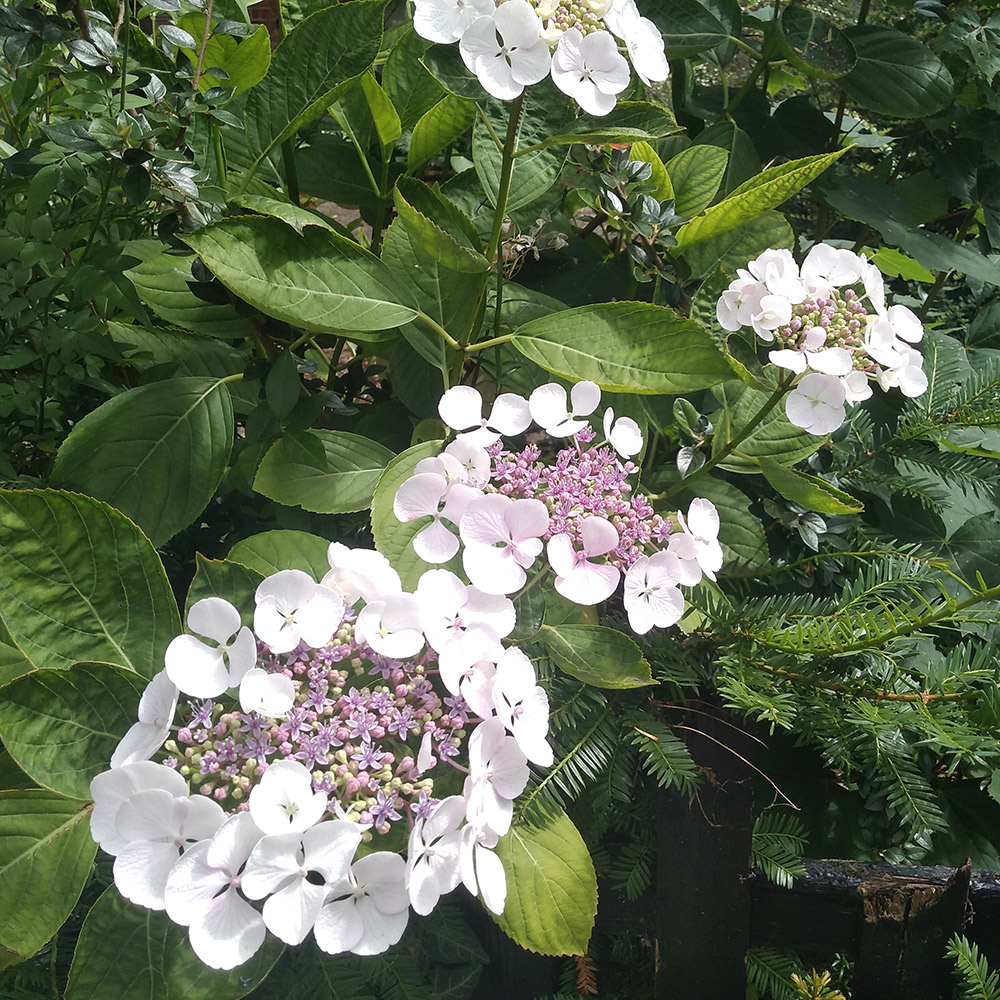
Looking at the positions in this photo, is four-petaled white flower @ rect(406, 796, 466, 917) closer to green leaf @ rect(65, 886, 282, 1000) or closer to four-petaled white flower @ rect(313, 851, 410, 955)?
four-petaled white flower @ rect(313, 851, 410, 955)

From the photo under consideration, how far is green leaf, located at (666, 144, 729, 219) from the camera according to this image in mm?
874

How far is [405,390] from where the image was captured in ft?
2.82

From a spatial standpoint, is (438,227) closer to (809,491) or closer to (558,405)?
(558,405)

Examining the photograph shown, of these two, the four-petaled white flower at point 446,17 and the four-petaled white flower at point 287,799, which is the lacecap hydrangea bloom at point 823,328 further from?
the four-petaled white flower at point 287,799

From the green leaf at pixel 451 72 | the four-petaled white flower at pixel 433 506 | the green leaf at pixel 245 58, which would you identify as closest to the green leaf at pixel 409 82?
the green leaf at pixel 245 58

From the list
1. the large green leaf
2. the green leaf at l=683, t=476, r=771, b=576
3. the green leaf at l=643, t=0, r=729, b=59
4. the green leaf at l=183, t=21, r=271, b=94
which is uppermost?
the green leaf at l=183, t=21, r=271, b=94

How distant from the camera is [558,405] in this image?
2.11 ft

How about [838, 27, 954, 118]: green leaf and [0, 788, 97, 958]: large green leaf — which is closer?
[0, 788, 97, 958]: large green leaf

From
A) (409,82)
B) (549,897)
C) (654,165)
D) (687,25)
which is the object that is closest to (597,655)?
(549,897)

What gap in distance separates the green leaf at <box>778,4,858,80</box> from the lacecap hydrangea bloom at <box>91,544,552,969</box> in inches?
33.2

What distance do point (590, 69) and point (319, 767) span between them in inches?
19.2

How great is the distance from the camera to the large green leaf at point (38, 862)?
0.54m

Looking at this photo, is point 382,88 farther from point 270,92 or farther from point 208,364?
point 208,364

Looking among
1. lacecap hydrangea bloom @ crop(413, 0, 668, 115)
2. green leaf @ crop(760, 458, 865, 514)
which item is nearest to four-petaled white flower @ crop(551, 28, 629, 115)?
lacecap hydrangea bloom @ crop(413, 0, 668, 115)
